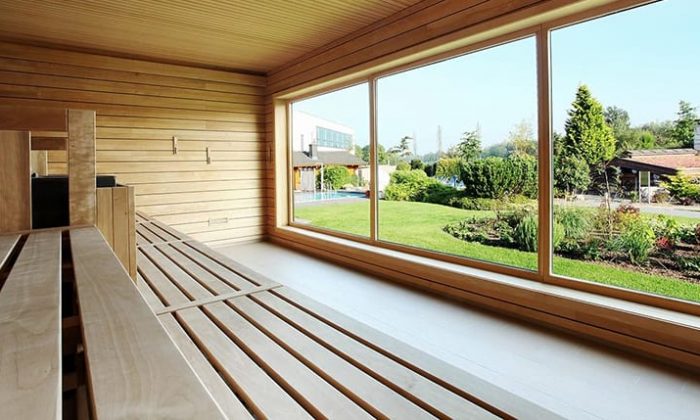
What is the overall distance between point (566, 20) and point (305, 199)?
393cm

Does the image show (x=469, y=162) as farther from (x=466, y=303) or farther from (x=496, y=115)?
(x=466, y=303)

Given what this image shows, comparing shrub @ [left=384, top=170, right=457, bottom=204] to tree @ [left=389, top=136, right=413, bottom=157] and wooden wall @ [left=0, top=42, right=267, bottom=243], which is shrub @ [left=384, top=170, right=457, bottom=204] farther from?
wooden wall @ [left=0, top=42, right=267, bottom=243]

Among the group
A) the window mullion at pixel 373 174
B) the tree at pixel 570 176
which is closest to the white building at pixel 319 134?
the window mullion at pixel 373 174

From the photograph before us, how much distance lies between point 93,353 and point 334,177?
189 inches

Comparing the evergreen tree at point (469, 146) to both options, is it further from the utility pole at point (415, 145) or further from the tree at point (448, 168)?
the utility pole at point (415, 145)

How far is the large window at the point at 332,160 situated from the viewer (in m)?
4.74

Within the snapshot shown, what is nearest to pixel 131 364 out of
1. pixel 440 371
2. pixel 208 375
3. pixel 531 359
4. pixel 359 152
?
pixel 208 375

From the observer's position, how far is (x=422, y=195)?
406 cm

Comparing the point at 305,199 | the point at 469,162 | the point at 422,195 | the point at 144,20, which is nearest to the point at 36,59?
the point at 144,20

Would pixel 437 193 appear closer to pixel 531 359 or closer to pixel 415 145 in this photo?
pixel 415 145

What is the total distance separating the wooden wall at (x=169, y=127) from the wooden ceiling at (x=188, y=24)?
0.88ft

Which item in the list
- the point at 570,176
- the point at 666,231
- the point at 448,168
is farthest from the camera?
the point at 448,168

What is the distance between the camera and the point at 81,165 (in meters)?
1.58

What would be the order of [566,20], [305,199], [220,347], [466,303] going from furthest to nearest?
[305,199] < [466,303] < [566,20] < [220,347]
